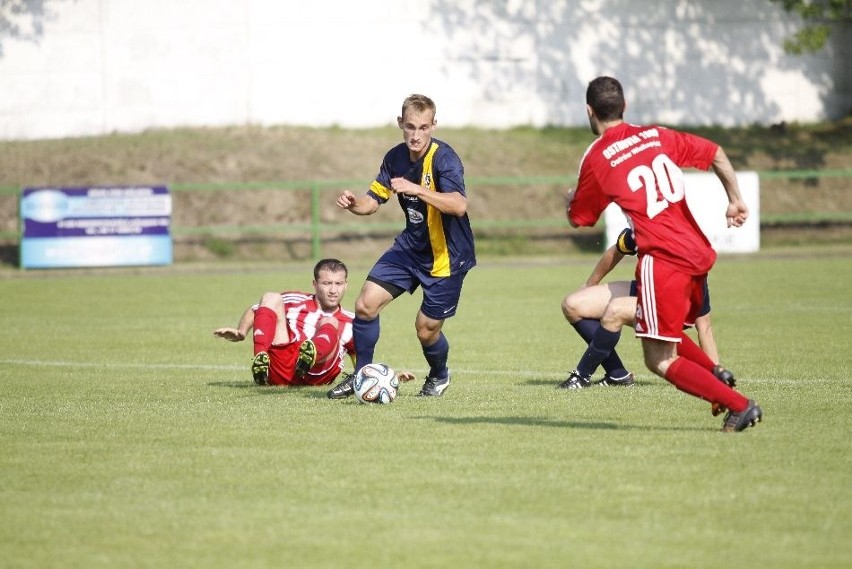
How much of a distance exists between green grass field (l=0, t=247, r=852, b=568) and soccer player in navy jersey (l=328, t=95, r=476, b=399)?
1.83ft

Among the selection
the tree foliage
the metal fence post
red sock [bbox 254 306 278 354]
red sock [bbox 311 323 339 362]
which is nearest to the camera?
red sock [bbox 311 323 339 362]

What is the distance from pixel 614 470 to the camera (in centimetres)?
684

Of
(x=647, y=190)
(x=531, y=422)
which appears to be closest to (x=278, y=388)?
(x=531, y=422)

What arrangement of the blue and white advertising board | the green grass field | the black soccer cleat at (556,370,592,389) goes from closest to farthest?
the green grass field → the black soccer cleat at (556,370,592,389) → the blue and white advertising board

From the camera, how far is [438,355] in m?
10.1

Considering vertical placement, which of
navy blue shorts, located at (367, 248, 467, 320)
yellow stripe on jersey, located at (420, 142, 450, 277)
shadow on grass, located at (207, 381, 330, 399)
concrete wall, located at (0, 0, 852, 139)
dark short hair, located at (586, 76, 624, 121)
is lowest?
shadow on grass, located at (207, 381, 330, 399)

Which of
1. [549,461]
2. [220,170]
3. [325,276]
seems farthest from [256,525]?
[220,170]

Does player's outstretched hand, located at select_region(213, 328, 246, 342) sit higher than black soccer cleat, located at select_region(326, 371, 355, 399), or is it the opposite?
player's outstretched hand, located at select_region(213, 328, 246, 342)

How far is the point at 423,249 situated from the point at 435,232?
148 millimetres

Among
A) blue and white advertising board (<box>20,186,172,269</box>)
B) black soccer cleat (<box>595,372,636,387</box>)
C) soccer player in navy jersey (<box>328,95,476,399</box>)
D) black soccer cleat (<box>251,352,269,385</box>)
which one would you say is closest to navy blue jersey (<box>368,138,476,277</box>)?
soccer player in navy jersey (<box>328,95,476,399</box>)

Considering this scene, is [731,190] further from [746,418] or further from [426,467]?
[426,467]

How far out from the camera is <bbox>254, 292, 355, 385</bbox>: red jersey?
422 inches

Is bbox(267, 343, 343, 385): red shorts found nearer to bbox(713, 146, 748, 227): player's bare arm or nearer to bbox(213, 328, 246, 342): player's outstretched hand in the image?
bbox(213, 328, 246, 342): player's outstretched hand

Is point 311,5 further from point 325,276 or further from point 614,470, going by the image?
point 614,470
